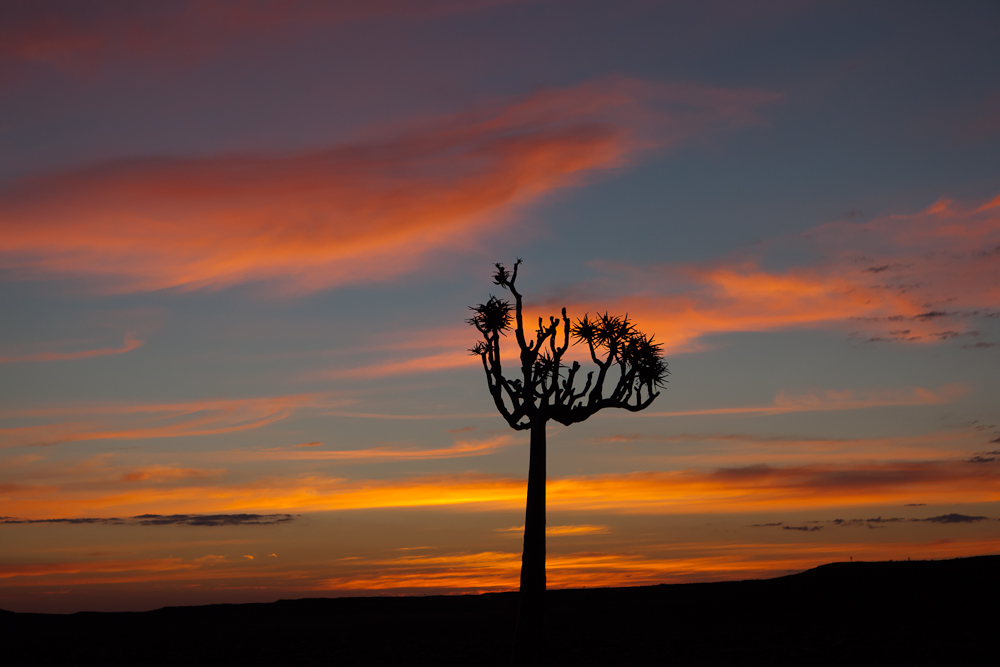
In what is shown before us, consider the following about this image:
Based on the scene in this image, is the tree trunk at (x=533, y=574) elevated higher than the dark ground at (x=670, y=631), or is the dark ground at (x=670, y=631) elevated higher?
the tree trunk at (x=533, y=574)

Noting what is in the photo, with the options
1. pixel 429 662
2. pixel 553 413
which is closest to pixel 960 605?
pixel 553 413

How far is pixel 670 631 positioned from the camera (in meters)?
30.1

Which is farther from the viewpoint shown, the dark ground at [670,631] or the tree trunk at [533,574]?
the dark ground at [670,631]

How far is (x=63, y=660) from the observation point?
29.3 m

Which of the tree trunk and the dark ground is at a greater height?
the tree trunk

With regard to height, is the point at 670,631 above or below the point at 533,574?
below

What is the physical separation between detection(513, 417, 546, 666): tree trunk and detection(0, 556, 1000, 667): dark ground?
2270 mm

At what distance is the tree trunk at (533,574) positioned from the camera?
24406 millimetres

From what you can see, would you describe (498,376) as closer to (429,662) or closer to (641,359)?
(641,359)

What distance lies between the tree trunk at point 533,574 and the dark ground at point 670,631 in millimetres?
2270

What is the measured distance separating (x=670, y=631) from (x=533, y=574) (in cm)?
829

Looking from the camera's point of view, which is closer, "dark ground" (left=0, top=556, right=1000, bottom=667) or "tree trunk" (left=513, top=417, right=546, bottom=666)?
"tree trunk" (left=513, top=417, right=546, bottom=666)

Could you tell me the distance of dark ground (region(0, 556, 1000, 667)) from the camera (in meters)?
25.8

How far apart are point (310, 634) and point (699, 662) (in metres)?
16.7
